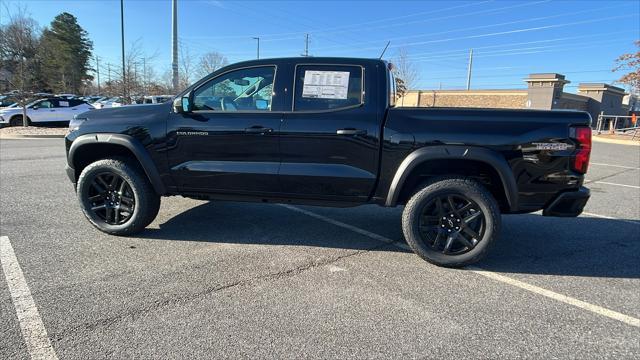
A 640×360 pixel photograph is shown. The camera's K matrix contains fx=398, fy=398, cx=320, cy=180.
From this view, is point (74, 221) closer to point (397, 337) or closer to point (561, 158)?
point (397, 337)

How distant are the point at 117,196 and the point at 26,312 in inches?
71.4

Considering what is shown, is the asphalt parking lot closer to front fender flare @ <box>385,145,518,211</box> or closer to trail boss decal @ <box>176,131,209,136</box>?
front fender flare @ <box>385,145,518,211</box>

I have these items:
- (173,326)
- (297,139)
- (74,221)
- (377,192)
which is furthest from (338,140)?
(74,221)

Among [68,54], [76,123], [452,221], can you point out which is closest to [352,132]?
[452,221]

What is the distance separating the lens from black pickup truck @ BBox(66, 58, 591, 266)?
3.55m

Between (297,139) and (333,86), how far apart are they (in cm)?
64

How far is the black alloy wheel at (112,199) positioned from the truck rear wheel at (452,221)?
299cm

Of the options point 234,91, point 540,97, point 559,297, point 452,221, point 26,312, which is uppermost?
point 540,97

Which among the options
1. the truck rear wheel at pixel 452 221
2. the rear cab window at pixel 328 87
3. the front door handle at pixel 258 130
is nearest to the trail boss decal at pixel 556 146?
the truck rear wheel at pixel 452 221

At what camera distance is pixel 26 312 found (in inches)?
108

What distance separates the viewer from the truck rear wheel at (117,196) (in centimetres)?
425

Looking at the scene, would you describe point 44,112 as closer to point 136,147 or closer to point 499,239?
point 136,147

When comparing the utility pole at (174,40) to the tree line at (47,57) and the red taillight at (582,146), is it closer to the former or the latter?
the tree line at (47,57)

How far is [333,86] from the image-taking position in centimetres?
395
